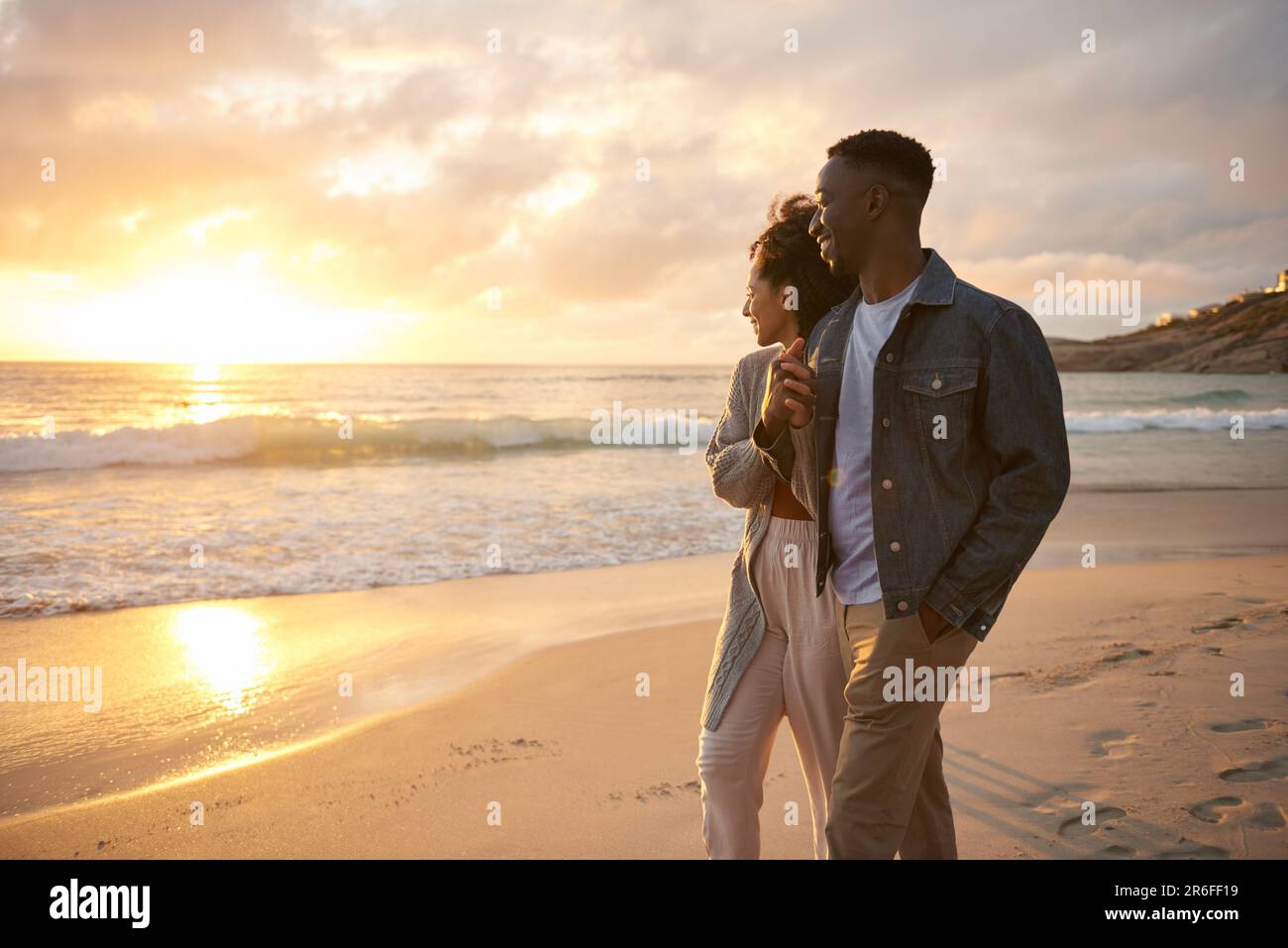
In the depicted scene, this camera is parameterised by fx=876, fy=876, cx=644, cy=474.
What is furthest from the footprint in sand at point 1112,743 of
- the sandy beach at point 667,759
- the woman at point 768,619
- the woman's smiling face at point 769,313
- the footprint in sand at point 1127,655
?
the woman's smiling face at point 769,313

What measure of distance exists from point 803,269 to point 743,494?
70cm

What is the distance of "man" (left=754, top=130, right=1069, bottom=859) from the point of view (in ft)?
6.49

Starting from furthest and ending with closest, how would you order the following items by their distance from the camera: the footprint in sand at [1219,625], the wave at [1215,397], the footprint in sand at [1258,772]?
the wave at [1215,397], the footprint in sand at [1219,625], the footprint in sand at [1258,772]

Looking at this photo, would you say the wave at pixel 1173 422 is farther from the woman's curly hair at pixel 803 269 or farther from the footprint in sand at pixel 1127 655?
the woman's curly hair at pixel 803 269

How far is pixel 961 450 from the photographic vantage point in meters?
2.04

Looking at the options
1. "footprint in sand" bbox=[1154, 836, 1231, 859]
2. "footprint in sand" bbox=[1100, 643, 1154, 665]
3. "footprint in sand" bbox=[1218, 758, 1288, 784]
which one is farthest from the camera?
"footprint in sand" bbox=[1100, 643, 1154, 665]

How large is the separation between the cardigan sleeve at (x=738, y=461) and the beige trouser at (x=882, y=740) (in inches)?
21.1

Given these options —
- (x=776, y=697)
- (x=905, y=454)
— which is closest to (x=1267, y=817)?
(x=776, y=697)

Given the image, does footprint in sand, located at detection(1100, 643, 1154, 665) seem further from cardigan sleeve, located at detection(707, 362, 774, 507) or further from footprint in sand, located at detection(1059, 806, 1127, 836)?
cardigan sleeve, located at detection(707, 362, 774, 507)

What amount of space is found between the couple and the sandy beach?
44.8 inches

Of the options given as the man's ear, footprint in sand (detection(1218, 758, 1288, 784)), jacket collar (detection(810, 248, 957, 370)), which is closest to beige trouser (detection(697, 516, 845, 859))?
jacket collar (detection(810, 248, 957, 370))

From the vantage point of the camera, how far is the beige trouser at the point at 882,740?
79.7 inches

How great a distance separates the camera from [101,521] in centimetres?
1048
